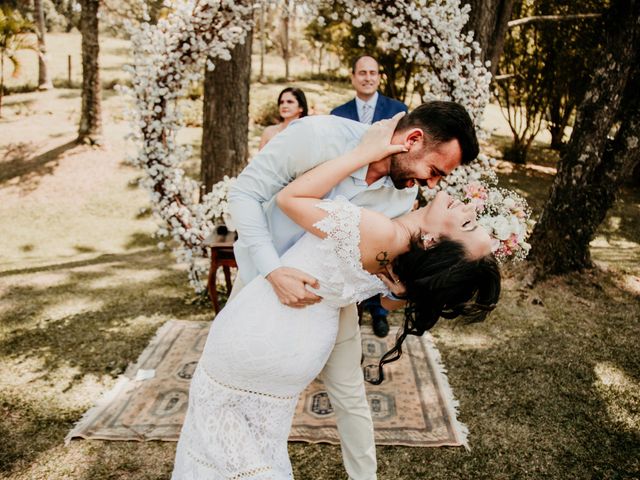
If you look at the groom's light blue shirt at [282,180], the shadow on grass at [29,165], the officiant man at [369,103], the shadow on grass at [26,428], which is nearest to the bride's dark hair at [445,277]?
the groom's light blue shirt at [282,180]

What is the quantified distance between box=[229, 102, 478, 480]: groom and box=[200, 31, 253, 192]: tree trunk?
3.94m

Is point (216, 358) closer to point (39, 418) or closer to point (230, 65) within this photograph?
point (39, 418)

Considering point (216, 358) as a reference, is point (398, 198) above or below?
above

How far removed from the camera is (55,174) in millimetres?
10438

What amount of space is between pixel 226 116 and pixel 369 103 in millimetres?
1821

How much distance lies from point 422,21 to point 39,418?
437 centimetres

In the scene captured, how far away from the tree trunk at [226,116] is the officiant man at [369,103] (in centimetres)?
138

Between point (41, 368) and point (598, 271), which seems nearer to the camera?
point (41, 368)

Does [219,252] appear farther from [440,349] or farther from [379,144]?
[379,144]

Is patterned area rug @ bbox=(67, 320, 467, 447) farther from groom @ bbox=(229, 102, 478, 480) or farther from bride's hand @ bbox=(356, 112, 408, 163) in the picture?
bride's hand @ bbox=(356, 112, 408, 163)

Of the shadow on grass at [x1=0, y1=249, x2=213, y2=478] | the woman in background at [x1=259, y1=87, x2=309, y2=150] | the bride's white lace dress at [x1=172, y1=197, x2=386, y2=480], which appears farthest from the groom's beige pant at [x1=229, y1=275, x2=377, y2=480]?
the woman in background at [x1=259, y1=87, x2=309, y2=150]

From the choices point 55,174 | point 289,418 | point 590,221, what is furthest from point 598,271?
point 55,174

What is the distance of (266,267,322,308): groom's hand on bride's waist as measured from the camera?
5.82 ft

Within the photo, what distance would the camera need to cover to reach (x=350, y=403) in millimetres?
2291
